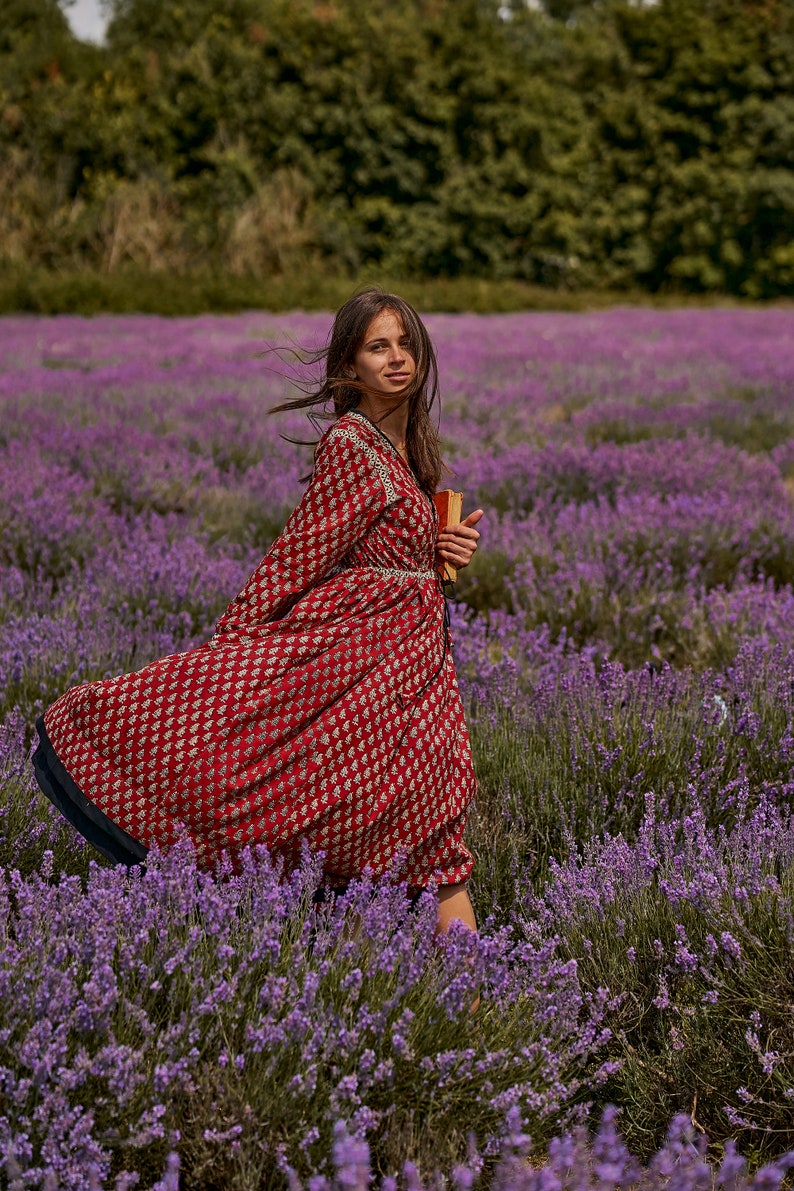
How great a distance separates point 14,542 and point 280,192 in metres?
Answer: 22.2

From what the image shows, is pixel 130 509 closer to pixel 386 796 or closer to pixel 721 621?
pixel 721 621

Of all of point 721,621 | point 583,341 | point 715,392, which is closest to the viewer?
point 721,621

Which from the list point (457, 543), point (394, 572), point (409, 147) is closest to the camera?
point (394, 572)

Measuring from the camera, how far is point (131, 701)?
Result: 2.00 meters

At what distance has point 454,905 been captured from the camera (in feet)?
6.88

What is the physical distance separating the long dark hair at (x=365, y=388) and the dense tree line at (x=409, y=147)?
68.6 feet

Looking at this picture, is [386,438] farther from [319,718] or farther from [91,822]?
[91,822]

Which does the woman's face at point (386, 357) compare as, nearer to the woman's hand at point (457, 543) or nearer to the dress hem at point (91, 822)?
the woman's hand at point (457, 543)

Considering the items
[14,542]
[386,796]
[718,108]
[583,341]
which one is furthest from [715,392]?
[718,108]

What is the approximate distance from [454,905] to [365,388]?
1089mm

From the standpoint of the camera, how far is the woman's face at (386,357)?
7.59 ft

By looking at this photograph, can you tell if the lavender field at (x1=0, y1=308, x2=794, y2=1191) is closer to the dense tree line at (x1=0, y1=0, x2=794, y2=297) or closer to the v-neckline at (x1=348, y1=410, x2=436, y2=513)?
the v-neckline at (x1=348, y1=410, x2=436, y2=513)

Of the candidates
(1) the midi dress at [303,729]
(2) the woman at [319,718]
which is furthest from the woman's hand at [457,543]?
(1) the midi dress at [303,729]

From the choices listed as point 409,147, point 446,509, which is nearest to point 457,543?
point 446,509
